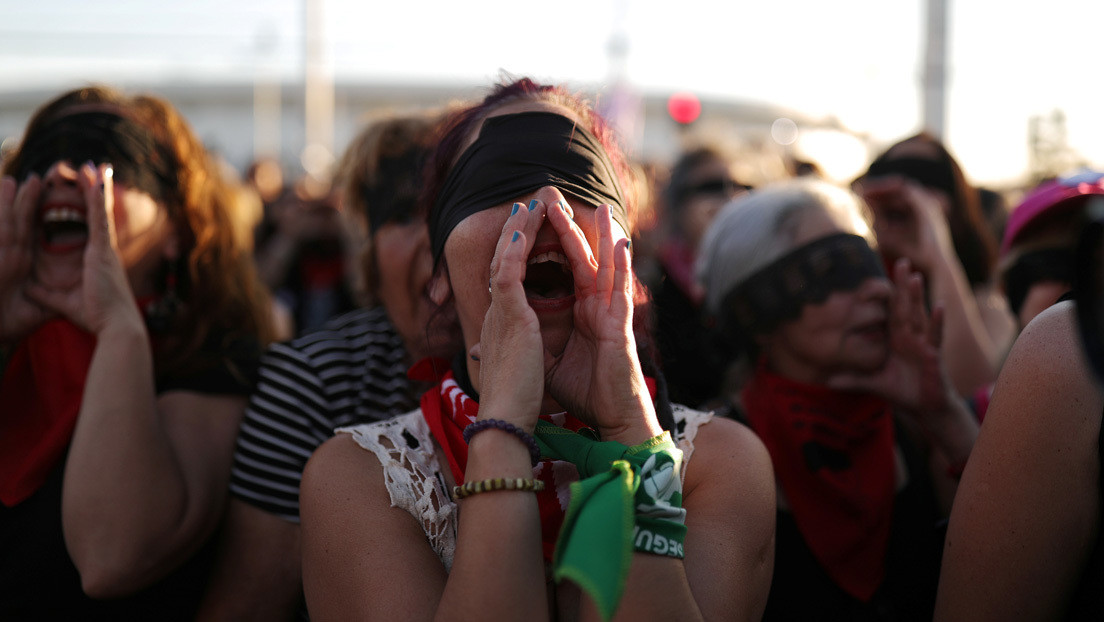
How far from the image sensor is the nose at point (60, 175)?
238 centimetres

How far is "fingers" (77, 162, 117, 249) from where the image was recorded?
90.6 inches

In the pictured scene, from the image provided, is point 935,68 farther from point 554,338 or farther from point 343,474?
point 343,474

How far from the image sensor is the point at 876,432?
256 centimetres

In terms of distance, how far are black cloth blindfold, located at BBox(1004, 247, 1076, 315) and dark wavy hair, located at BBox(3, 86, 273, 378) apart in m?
2.48

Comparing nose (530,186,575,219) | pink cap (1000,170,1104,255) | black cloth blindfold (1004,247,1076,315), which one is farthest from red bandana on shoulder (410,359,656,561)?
pink cap (1000,170,1104,255)

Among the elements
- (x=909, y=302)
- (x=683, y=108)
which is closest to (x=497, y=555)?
(x=909, y=302)

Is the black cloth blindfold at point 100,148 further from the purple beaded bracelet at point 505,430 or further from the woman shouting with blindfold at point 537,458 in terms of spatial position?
the purple beaded bracelet at point 505,430

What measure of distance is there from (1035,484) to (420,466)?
123cm

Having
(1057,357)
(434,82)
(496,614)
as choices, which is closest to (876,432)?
(1057,357)

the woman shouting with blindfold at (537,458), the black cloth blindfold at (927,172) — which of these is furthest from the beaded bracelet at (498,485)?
the black cloth blindfold at (927,172)

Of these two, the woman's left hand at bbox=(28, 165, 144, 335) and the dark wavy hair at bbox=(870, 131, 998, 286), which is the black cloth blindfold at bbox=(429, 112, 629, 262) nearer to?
the woman's left hand at bbox=(28, 165, 144, 335)

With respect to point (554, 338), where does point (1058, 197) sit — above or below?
above

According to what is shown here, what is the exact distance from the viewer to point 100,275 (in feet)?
7.50

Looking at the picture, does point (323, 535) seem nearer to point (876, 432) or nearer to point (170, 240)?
point (170, 240)
